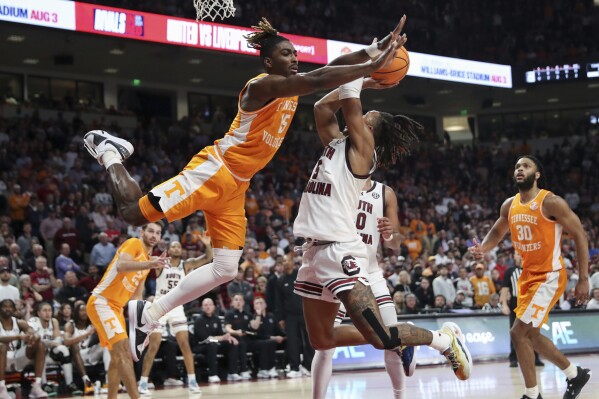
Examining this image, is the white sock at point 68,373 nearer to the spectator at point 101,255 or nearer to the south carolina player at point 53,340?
the south carolina player at point 53,340

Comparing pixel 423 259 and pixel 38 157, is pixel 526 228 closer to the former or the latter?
pixel 423 259

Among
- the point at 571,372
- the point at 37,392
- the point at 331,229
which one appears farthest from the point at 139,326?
the point at 37,392

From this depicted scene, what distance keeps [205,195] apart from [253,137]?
580mm

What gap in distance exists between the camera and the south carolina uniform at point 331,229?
6116 mm

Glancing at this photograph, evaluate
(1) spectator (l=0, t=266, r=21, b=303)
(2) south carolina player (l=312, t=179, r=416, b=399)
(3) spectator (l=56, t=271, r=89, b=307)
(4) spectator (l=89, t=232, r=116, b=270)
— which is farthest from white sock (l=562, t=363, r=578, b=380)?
(4) spectator (l=89, t=232, r=116, b=270)

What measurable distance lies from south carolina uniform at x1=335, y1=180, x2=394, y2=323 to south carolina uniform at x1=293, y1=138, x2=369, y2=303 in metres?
1.30

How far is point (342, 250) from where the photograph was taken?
20.2 ft

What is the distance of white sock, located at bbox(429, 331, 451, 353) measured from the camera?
6.48 meters

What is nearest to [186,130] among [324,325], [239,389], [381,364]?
[381,364]

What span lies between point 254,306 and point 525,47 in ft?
67.4

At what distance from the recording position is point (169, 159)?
2217 centimetres

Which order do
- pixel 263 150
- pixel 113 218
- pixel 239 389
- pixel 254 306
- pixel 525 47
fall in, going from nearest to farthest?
pixel 263 150 → pixel 239 389 → pixel 254 306 → pixel 113 218 → pixel 525 47

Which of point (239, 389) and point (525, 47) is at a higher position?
point (525, 47)

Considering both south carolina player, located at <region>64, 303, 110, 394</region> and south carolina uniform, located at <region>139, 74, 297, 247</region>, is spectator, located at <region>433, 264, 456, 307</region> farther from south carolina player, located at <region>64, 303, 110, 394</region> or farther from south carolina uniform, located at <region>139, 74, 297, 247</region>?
south carolina uniform, located at <region>139, 74, 297, 247</region>
